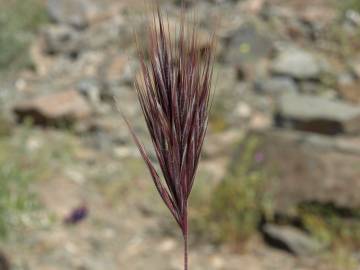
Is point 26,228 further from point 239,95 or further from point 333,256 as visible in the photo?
point 239,95

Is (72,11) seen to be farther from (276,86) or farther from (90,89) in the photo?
(276,86)

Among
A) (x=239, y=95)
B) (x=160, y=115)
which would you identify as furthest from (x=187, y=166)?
(x=239, y=95)

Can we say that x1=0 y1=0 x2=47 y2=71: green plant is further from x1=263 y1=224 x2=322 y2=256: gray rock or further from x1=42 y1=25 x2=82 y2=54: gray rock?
x1=263 y1=224 x2=322 y2=256: gray rock

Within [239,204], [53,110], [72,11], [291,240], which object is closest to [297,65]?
[53,110]

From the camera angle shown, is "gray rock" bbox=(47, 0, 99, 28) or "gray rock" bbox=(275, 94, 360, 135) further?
"gray rock" bbox=(47, 0, 99, 28)

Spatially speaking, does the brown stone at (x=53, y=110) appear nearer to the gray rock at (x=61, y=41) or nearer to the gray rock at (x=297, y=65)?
the gray rock at (x=297, y=65)

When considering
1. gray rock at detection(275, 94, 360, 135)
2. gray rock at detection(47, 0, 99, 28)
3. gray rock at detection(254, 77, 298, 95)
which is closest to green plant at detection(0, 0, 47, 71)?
gray rock at detection(47, 0, 99, 28)
